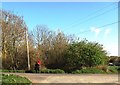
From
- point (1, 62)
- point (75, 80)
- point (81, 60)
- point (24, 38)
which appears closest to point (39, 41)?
point (24, 38)

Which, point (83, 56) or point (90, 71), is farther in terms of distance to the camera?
point (83, 56)

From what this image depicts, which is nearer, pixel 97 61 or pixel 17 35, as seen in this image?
pixel 97 61

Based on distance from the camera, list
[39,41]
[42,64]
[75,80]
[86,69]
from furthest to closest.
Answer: [39,41] < [42,64] < [86,69] < [75,80]

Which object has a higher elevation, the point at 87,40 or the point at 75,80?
the point at 87,40

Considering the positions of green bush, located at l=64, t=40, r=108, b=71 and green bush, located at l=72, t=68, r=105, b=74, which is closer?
green bush, located at l=72, t=68, r=105, b=74

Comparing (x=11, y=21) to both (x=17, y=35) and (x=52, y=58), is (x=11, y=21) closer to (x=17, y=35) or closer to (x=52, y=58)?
(x=17, y=35)

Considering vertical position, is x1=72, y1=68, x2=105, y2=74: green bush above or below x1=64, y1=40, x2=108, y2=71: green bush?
below

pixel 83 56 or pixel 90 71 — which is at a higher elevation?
pixel 83 56

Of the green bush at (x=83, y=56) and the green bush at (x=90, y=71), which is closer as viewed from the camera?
the green bush at (x=90, y=71)

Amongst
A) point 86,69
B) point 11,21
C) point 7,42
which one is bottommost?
point 86,69

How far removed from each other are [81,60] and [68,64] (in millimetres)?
→ 1770

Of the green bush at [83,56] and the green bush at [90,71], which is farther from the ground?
the green bush at [83,56]

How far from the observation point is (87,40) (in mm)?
32938


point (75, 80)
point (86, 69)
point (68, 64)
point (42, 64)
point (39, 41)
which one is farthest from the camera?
point (39, 41)
